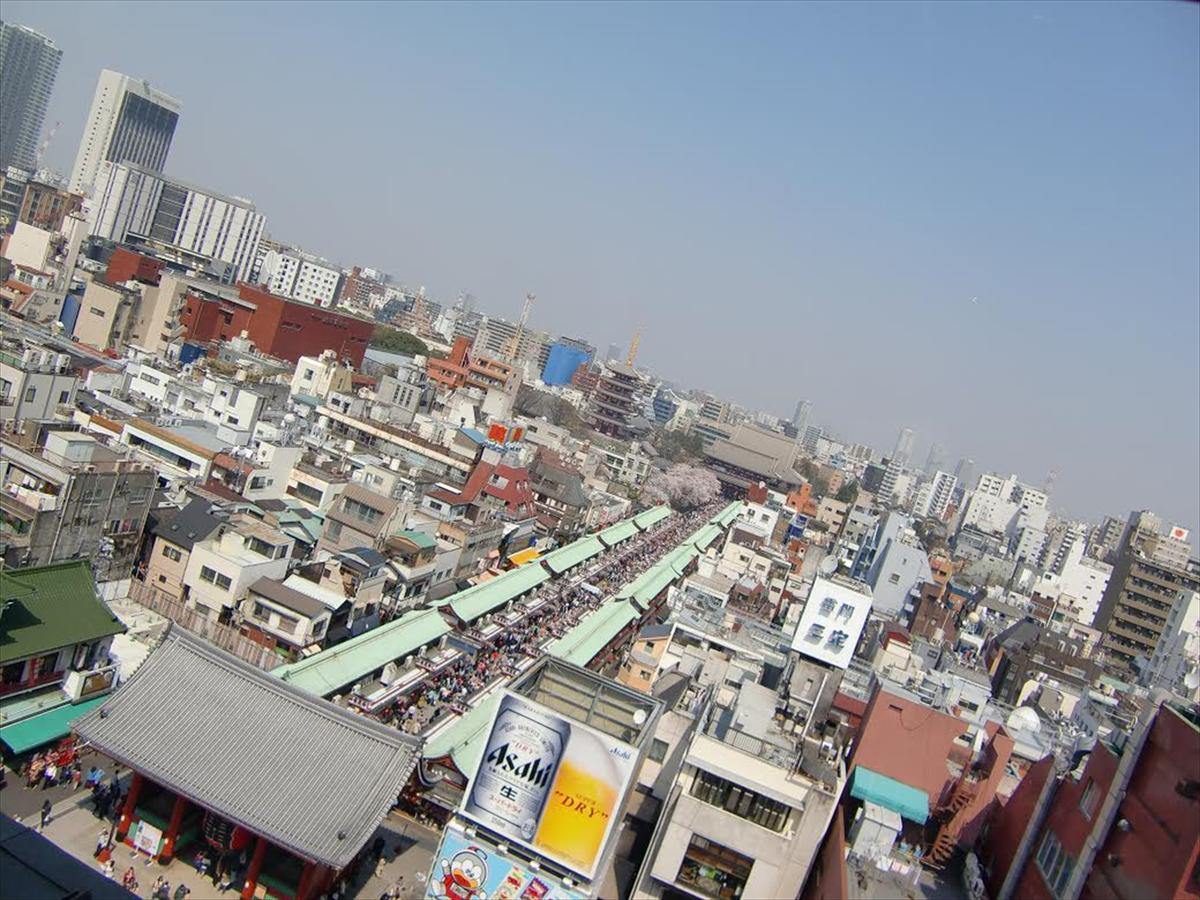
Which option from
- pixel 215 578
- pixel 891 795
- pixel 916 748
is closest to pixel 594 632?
pixel 215 578

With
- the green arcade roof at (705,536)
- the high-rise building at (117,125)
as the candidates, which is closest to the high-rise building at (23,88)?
the high-rise building at (117,125)

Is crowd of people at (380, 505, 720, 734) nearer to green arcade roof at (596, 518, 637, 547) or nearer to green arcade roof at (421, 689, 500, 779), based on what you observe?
green arcade roof at (596, 518, 637, 547)

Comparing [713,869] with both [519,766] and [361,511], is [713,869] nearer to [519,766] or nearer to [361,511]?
[519,766]

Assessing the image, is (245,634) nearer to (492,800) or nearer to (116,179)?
(492,800)

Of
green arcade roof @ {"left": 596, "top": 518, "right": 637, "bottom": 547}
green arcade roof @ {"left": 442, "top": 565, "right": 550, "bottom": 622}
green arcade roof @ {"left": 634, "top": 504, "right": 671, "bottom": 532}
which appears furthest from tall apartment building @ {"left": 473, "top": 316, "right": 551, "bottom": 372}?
green arcade roof @ {"left": 442, "top": 565, "right": 550, "bottom": 622}

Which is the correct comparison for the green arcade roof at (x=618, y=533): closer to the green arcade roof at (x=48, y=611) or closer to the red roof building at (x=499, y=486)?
the red roof building at (x=499, y=486)

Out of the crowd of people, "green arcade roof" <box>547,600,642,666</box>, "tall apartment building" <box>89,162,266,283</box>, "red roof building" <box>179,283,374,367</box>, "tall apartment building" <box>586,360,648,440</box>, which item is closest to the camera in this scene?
the crowd of people
